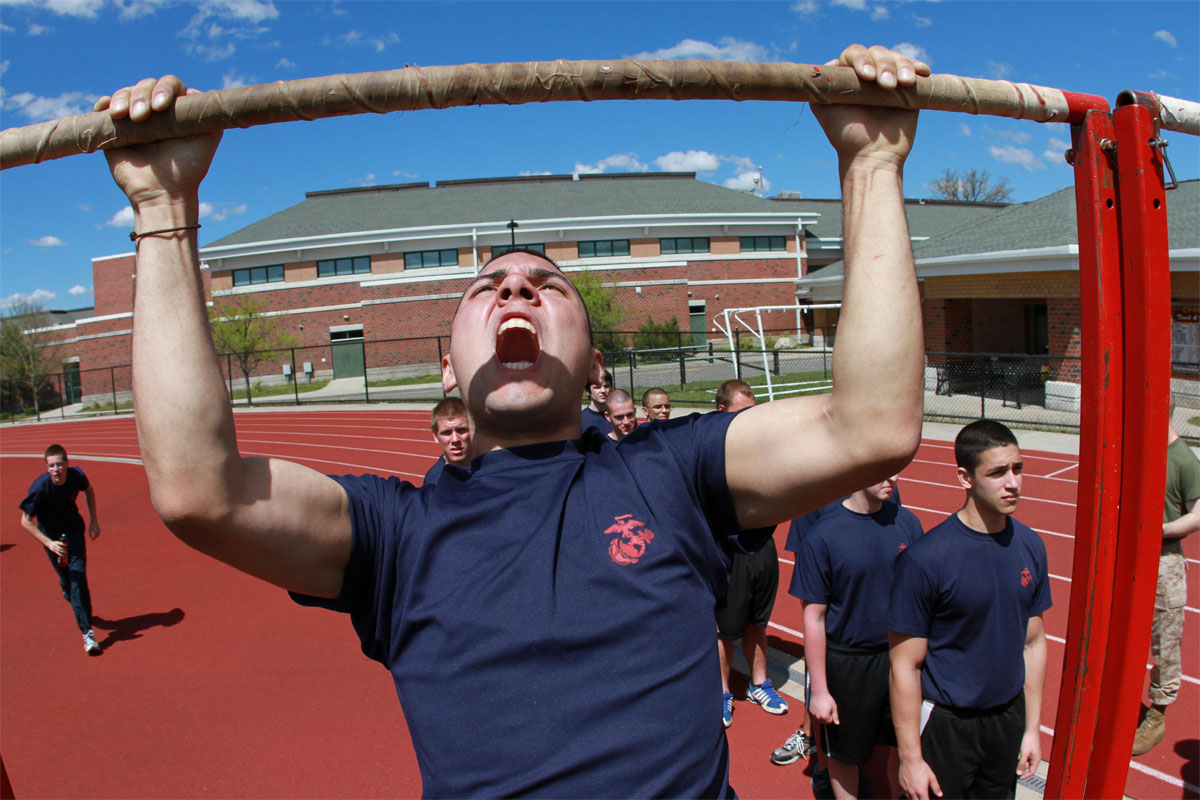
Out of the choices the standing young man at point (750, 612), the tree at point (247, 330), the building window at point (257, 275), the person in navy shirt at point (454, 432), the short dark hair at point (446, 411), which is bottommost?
the standing young man at point (750, 612)

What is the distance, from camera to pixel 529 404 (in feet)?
5.08

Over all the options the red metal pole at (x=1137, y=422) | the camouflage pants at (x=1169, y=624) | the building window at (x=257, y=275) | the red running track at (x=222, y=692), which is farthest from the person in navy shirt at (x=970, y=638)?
the building window at (x=257, y=275)

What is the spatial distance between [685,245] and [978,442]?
1425 inches

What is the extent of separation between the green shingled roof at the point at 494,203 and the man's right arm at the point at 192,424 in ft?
121

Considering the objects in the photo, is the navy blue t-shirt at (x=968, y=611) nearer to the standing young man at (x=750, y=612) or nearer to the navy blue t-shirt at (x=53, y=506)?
the standing young man at (x=750, y=612)

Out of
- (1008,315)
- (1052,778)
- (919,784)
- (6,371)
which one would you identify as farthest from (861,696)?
(6,371)

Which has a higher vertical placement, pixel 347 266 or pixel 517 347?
pixel 347 266

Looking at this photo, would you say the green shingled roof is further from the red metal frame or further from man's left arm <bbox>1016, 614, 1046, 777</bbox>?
the red metal frame

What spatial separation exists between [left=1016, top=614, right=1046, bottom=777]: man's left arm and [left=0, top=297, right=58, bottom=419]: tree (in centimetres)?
4330

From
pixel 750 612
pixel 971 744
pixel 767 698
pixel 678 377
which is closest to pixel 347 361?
pixel 678 377

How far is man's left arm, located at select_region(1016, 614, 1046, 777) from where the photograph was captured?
3.16 metres

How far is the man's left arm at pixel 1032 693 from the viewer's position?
3164 millimetres

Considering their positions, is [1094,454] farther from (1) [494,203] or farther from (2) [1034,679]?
(1) [494,203]

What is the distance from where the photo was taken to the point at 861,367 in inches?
54.6
